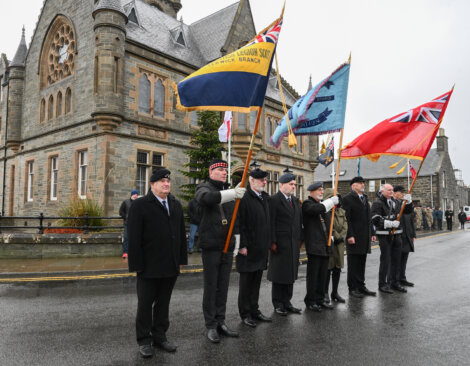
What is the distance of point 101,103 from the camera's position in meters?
16.1

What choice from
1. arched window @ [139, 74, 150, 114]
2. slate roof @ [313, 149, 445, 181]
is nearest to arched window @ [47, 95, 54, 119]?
arched window @ [139, 74, 150, 114]

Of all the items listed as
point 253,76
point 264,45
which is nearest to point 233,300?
point 253,76

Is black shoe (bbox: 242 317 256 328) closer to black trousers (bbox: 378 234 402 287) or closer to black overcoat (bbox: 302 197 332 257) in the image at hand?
black overcoat (bbox: 302 197 332 257)

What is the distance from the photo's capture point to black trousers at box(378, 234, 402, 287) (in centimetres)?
732

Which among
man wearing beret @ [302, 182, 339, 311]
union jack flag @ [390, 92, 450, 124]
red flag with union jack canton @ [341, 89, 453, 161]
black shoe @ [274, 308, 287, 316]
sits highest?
union jack flag @ [390, 92, 450, 124]

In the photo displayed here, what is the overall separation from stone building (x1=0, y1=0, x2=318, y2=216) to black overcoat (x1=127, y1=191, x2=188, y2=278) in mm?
12474

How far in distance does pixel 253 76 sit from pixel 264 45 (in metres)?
0.54

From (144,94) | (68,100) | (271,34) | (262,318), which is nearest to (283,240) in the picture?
(262,318)

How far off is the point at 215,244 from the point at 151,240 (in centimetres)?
88

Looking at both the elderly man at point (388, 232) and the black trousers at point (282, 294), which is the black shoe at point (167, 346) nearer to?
the black trousers at point (282, 294)

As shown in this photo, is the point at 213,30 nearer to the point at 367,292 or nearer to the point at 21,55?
the point at 21,55

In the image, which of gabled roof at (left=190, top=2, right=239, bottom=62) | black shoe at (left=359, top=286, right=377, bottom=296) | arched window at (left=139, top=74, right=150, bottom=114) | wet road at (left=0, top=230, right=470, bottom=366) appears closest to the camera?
wet road at (left=0, top=230, right=470, bottom=366)

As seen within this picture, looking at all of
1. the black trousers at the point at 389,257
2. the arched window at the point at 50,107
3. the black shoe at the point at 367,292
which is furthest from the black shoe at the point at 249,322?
the arched window at the point at 50,107

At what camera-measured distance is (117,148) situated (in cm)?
1661
